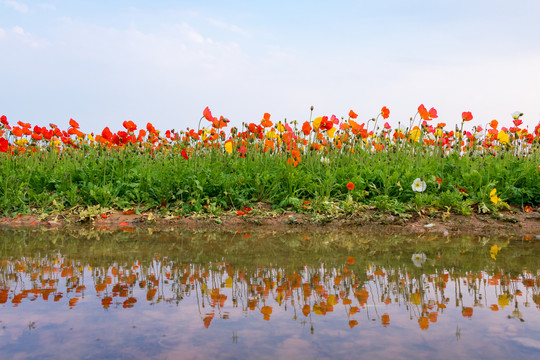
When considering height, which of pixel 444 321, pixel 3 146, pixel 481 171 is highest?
pixel 3 146

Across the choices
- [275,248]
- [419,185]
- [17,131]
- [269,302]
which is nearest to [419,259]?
[275,248]

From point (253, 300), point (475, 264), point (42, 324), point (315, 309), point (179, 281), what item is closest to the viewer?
point (42, 324)

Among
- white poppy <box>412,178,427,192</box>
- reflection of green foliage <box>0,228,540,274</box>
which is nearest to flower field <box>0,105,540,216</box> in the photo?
white poppy <box>412,178,427,192</box>

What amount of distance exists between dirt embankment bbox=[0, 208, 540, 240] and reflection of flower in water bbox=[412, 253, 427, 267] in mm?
1620

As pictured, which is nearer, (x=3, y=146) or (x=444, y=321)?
(x=444, y=321)

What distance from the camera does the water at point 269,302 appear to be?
1928 mm

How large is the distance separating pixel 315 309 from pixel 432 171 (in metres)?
5.30

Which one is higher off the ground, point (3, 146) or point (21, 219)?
point (3, 146)

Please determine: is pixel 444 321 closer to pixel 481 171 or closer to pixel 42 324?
pixel 42 324

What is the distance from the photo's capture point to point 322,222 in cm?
602

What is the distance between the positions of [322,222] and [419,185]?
150 centimetres

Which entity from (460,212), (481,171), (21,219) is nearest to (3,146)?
(21,219)

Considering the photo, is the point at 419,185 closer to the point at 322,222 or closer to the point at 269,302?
the point at 322,222

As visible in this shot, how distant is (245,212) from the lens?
250 inches
